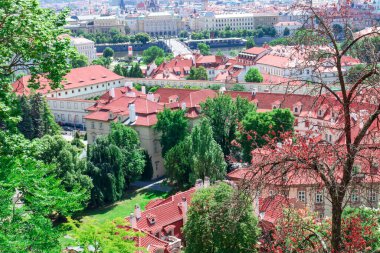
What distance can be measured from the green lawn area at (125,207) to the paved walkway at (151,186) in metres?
0.55

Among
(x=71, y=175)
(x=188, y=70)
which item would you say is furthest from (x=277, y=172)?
(x=188, y=70)

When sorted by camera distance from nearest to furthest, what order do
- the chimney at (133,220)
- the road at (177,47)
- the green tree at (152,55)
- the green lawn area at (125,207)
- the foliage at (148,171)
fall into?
the chimney at (133,220)
the green lawn area at (125,207)
the foliage at (148,171)
the green tree at (152,55)
the road at (177,47)

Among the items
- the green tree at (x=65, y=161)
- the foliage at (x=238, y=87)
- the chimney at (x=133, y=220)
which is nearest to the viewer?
the chimney at (x=133, y=220)

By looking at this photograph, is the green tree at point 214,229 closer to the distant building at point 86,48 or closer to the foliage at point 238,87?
the foliage at point 238,87

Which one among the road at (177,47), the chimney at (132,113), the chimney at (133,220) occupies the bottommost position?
the road at (177,47)

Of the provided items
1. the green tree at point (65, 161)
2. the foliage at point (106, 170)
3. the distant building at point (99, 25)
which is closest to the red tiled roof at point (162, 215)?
the green tree at point (65, 161)

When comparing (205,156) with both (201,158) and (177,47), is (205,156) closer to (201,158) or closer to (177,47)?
(201,158)

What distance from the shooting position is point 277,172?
8.27 meters

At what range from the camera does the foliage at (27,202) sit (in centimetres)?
1096

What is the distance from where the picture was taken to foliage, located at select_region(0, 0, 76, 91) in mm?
12258

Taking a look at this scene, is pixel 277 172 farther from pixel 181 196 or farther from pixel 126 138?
pixel 126 138

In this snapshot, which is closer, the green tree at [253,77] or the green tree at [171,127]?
the green tree at [171,127]

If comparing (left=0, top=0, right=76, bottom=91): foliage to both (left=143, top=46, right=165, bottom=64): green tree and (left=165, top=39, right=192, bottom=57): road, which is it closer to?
(left=143, top=46, right=165, bottom=64): green tree

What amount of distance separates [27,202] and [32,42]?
346 centimetres
